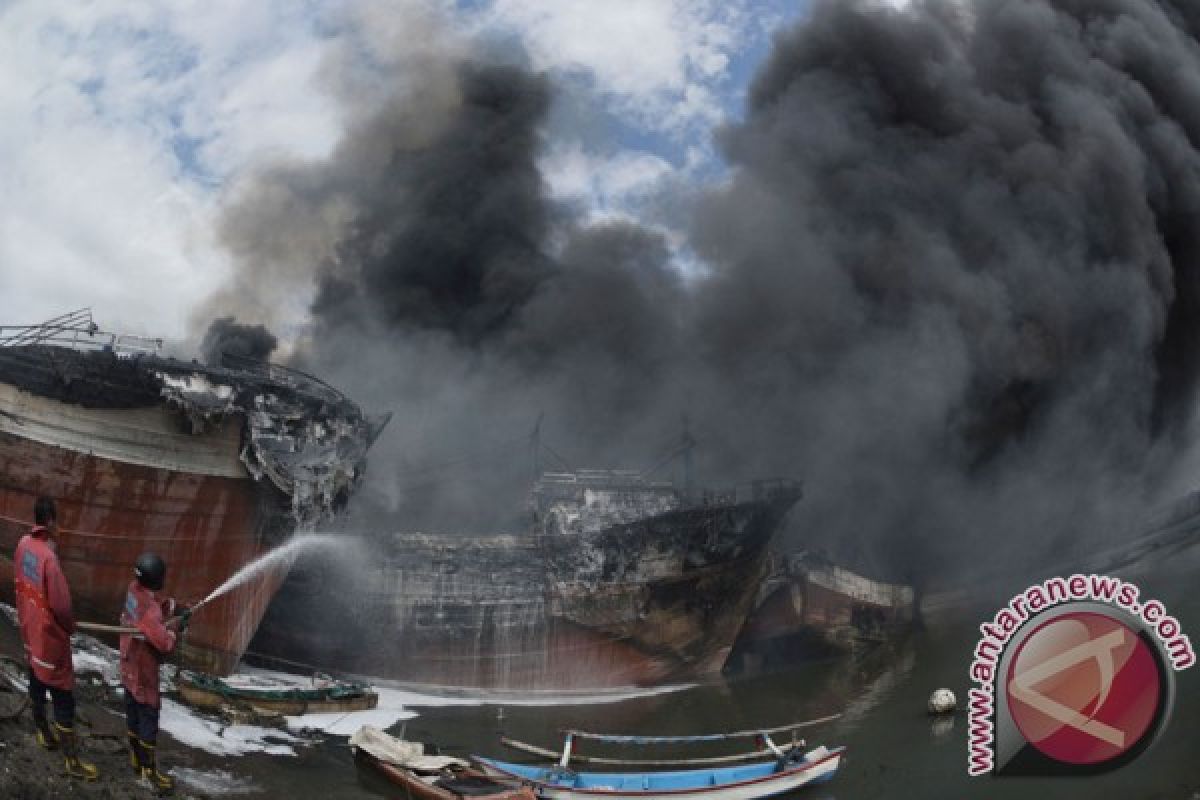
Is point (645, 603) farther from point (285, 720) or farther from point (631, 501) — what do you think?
point (285, 720)

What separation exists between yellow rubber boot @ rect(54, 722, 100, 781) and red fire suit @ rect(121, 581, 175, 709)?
0.48 m

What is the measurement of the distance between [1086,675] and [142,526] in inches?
587

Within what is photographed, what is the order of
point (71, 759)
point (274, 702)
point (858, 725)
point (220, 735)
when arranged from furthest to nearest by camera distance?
point (858, 725) → point (274, 702) → point (220, 735) → point (71, 759)

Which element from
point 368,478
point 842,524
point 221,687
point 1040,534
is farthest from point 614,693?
point 1040,534

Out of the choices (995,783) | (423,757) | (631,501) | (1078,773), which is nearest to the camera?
(1078,773)

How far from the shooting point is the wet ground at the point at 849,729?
40.7 feet

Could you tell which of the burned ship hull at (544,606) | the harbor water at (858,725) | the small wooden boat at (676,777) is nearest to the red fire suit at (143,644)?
the harbor water at (858,725)

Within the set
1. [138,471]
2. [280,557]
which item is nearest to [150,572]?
[138,471]

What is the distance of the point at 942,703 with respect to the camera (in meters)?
19.3

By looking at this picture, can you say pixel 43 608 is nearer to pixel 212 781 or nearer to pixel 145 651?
pixel 145 651

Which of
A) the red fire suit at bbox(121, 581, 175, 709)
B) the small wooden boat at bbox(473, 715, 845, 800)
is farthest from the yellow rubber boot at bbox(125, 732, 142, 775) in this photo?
the small wooden boat at bbox(473, 715, 845, 800)

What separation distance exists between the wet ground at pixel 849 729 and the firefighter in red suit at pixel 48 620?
0.30 meters

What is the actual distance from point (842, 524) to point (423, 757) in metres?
25.3

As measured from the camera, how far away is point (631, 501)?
89.8 ft
